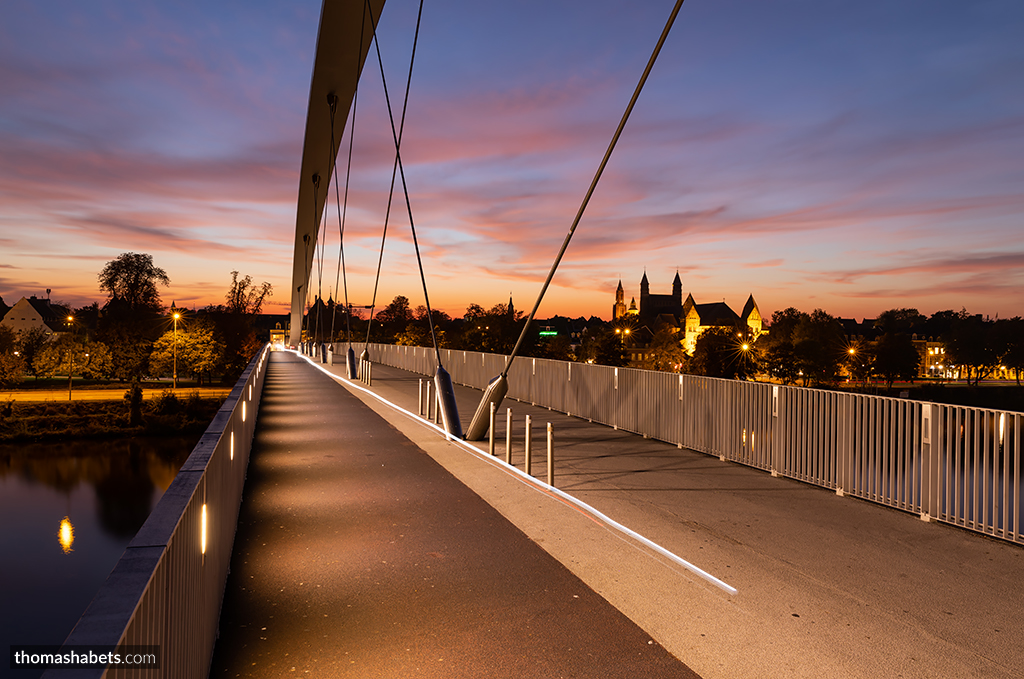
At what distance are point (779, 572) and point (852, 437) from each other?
384cm

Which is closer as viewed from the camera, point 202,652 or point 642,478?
point 202,652

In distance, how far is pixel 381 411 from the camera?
1905 centimetres

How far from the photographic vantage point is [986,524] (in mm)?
7277

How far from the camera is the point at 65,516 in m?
68.0

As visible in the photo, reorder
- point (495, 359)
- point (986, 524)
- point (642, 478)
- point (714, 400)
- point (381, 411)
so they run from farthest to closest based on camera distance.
Result: point (495, 359) < point (381, 411) < point (714, 400) < point (642, 478) < point (986, 524)

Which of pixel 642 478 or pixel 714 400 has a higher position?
pixel 714 400

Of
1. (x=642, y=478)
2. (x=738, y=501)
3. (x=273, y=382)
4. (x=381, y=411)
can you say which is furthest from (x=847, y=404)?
(x=273, y=382)

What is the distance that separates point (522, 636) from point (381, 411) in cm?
1480

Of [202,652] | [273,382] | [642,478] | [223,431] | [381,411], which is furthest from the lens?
[273,382]

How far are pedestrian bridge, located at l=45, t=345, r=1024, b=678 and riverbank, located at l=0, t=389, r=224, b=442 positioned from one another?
7776cm

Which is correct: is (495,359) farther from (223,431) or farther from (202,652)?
(202,652)

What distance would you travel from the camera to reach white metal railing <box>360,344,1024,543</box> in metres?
7.33

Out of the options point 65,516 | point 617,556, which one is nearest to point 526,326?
point 617,556

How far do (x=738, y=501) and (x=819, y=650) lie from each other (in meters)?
4.26
